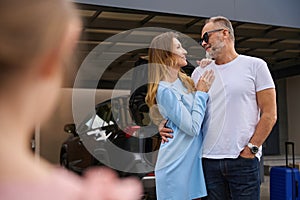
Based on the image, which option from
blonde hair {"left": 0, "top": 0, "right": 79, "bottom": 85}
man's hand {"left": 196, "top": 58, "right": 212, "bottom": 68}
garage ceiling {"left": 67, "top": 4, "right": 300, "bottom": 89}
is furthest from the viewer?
garage ceiling {"left": 67, "top": 4, "right": 300, "bottom": 89}

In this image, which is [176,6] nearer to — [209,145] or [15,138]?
[209,145]

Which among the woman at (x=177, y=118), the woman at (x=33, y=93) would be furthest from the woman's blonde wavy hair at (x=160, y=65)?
the woman at (x=33, y=93)

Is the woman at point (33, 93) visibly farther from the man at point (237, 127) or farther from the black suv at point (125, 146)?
the man at point (237, 127)

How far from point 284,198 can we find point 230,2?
2134mm

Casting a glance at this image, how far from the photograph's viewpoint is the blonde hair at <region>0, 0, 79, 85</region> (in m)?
0.38

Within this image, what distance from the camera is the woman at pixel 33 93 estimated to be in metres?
0.38

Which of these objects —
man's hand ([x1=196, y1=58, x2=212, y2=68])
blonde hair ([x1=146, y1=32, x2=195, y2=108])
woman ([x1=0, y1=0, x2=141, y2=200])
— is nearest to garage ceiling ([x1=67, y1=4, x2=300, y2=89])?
man's hand ([x1=196, y1=58, x2=212, y2=68])

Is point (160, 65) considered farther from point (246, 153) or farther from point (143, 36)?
point (143, 36)

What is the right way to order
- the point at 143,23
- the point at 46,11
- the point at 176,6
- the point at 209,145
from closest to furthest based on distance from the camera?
the point at 46,11
the point at 209,145
the point at 176,6
the point at 143,23

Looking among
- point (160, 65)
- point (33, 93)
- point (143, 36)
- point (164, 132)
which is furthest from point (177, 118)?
point (143, 36)

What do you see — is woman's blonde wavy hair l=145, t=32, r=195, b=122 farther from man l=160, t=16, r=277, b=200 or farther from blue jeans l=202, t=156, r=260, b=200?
blue jeans l=202, t=156, r=260, b=200

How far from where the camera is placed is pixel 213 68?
5.98 ft

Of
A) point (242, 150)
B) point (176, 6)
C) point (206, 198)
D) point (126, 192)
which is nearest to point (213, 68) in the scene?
point (242, 150)

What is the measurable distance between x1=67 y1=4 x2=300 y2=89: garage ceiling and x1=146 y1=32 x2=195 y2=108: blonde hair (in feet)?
0.79
